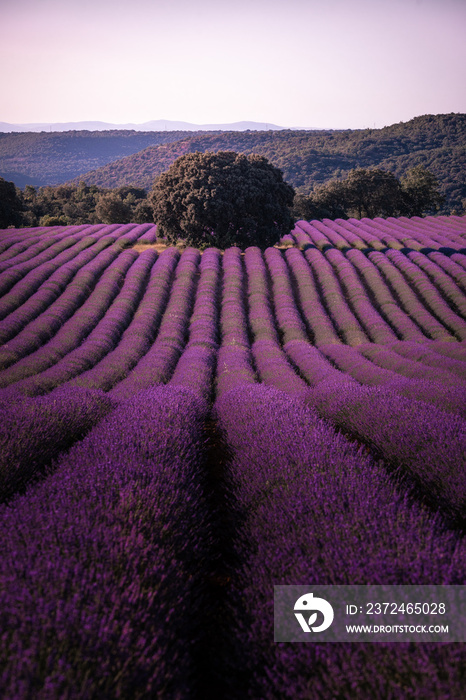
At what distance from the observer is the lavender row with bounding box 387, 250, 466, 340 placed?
14.8 metres

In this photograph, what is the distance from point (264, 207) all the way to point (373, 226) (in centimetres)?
1264

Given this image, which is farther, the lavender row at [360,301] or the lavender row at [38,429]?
the lavender row at [360,301]

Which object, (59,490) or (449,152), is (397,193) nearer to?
(449,152)

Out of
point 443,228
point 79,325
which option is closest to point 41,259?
point 79,325

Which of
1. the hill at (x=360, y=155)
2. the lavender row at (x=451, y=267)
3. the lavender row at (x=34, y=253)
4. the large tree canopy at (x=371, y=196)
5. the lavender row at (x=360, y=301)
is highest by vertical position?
the hill at (x=360, y=155)

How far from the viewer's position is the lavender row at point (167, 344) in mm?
8062

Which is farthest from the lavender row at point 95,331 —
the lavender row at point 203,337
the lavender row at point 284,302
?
the lavender row at point 284,302

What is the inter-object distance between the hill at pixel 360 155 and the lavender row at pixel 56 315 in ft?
169

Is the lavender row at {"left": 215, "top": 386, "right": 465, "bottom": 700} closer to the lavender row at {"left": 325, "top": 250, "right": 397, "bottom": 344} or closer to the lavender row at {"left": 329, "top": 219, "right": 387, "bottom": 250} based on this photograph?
the lavender row at {"left": 325, "top": 250, "right": 397, "bottom": 344}

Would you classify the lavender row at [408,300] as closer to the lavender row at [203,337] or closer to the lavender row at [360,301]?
the lavender row at [360,301]

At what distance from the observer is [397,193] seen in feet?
143

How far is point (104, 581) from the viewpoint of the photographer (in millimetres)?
1778

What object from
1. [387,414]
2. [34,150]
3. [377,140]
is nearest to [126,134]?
[34,150]

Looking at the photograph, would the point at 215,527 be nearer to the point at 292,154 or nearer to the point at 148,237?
the point at 148,237
